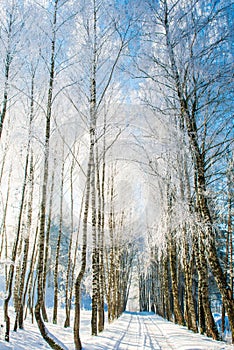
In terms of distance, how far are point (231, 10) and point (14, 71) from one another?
18.2 ft

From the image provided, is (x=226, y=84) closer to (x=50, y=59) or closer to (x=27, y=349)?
(x=50, y=59)

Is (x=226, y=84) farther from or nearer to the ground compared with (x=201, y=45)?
nearer to the ground

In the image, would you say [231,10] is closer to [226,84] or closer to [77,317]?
[226,84]

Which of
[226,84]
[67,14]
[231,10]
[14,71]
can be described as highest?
[67,14]

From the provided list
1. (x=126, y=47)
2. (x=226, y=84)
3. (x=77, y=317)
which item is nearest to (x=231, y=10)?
(x=226, y=84)

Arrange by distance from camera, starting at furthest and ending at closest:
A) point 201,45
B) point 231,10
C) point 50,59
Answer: point 50,59 → point 201,45 → point 231,10

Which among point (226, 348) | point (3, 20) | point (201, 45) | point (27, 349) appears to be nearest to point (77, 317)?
point (27, 349)

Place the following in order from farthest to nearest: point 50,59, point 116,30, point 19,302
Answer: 1. point 19,302
2. point 116,30
3. point 50,59

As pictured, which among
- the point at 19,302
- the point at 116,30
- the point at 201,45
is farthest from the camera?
the point at 19,302

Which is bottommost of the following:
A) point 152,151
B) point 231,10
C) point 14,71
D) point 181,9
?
point 152,151

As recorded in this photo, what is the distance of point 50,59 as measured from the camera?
7.32 meters

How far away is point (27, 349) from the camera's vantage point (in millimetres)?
7062

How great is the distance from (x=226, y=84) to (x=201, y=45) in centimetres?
118

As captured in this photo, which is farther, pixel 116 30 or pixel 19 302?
pixel 19 302
